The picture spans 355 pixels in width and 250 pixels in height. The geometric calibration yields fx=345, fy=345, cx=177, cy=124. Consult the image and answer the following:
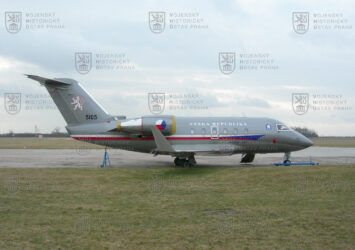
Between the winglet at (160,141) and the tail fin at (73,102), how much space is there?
14.1 ft

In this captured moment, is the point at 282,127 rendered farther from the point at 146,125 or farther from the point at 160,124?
the point at 146,125

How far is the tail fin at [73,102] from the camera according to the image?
20.7 m

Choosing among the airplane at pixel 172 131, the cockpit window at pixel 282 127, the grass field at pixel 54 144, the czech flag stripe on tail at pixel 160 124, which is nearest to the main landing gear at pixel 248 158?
the airplane at pixel 172 131

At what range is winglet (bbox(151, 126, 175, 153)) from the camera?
1891cm

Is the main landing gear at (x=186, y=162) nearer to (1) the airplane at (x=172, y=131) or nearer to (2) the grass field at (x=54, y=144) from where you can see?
(1) the airplane at (x=172, y=131)

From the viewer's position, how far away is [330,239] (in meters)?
7.19

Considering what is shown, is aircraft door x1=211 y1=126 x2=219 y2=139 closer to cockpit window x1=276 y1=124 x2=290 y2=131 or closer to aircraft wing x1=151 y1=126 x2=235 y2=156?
aircraft wing x1=151 y1=126 x2=235 y2=156

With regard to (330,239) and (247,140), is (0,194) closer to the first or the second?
(330,239)

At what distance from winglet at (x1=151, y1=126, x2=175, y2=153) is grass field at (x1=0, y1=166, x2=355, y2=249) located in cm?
241

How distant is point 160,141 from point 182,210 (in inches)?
366

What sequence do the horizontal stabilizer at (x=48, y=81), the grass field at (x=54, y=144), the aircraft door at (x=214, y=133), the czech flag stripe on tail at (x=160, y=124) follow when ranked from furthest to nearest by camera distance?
the grass field at (x=54, y=144)
the aircraft door at (x=214, y=133)
the czech flag stripe on tail at (x=160, y=124)
the horizontal stabilizer at (x=48, y=81)

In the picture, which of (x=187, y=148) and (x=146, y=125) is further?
(x=187, y=148)

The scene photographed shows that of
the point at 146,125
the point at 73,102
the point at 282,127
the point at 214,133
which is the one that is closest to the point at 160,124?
the point at 146,125

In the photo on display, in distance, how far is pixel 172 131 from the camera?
21.8 m
